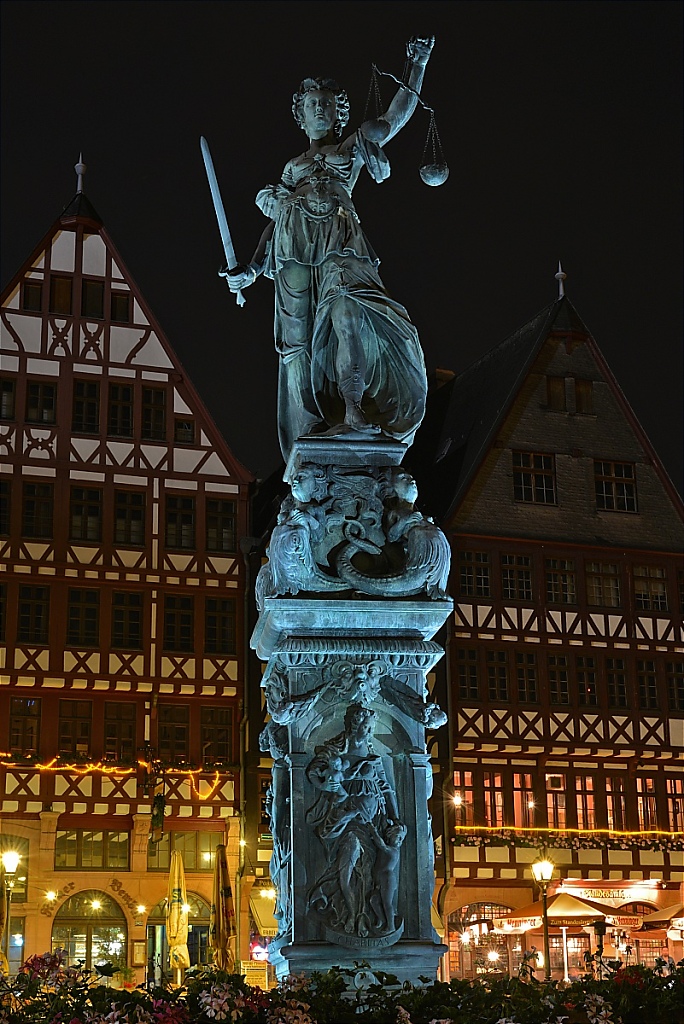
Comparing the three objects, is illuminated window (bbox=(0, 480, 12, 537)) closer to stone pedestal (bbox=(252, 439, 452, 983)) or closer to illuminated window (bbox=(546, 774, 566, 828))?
illuminated window (bbox=(546, 774, 566, 828))

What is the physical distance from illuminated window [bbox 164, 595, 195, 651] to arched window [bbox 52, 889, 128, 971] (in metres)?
4.92

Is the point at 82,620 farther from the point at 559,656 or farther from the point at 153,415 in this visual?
the point at 559,656

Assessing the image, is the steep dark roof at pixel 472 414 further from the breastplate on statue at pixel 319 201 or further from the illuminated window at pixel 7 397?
the breastplate on statue at pixel 319 201

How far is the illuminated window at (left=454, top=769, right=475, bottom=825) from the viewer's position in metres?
29.2

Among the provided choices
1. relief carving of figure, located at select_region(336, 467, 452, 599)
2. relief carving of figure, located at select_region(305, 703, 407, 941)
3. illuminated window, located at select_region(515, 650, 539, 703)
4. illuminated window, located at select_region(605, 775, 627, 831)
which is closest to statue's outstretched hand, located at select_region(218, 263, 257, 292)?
relief carving of figure, located at select_region(336, 467, 452, 599)

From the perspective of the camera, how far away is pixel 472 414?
3362 cm

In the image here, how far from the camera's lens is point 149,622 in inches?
1130

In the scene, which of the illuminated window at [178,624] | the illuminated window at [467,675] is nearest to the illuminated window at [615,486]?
the illuminated window at [467,675]

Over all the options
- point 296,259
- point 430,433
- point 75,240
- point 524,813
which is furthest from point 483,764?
point 296,259

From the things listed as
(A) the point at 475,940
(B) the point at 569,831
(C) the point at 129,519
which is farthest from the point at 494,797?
(C) the point at 129,519

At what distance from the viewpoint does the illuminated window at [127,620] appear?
28.6 metres

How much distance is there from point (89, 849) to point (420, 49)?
23304 mm

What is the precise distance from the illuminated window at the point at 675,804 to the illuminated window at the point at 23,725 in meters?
13.1

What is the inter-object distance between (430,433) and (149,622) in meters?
9.95
